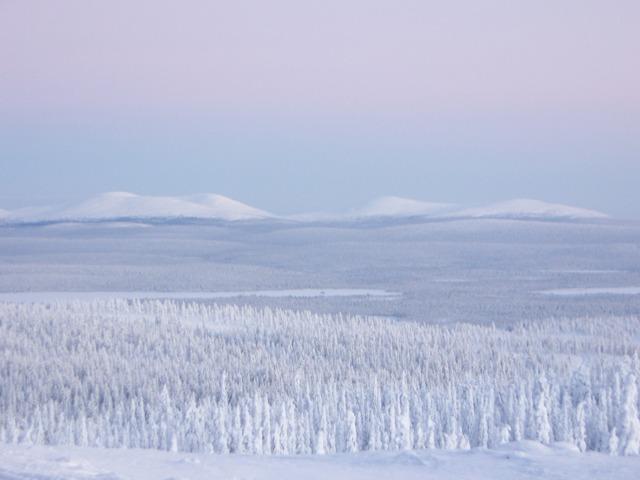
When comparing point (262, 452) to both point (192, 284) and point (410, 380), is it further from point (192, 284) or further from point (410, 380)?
point (192, 284)


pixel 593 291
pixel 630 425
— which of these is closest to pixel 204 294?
pixel 593 291

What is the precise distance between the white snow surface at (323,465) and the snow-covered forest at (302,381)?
141 centimetres

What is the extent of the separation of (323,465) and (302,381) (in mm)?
6344

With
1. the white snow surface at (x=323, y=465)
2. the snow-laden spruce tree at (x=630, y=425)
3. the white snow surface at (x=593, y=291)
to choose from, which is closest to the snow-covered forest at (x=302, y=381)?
the snow-laden spruce tree at (x=630, y=425)

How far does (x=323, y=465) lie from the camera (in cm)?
982

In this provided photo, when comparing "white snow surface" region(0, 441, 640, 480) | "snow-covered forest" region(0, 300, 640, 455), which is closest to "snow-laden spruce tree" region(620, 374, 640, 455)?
"snow-covered forest" region(0, 300, 640, 455)

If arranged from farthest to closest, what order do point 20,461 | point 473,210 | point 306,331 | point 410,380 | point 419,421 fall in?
point 473,210 < point 306,331 < point 410,380 < point 419,421 < point 20,461

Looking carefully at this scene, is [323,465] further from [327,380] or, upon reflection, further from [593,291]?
[593,291]

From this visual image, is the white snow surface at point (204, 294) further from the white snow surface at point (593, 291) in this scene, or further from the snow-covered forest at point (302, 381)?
the snow-covered forest at point (302, 381)

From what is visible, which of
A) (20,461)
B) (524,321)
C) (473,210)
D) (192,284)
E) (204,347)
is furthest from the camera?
(473,210)

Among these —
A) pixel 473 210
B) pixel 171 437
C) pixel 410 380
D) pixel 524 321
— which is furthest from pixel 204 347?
pixel 473 210

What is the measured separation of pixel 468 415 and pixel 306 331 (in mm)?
7706

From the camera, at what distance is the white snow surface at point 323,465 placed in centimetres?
901

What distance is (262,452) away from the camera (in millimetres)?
12031
